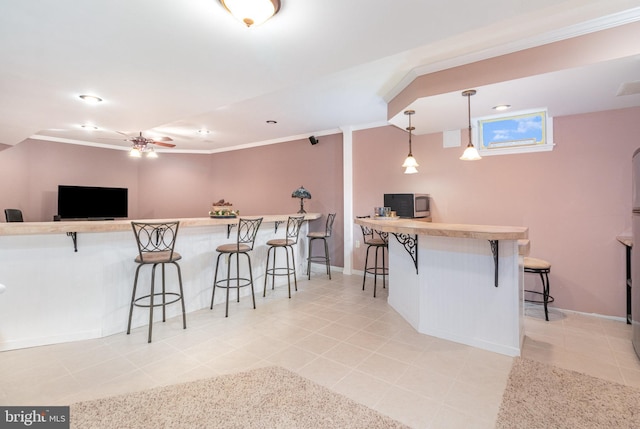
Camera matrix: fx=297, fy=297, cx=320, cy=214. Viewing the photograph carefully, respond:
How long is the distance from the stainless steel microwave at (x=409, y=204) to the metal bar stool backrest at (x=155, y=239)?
261 centimetres

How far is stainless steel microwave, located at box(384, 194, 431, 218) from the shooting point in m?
3.77

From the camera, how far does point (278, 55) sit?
2.07 meters

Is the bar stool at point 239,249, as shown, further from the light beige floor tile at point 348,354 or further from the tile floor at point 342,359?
the light beige floor tile at point 348,354

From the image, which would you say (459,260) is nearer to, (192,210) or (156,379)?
(156,379)

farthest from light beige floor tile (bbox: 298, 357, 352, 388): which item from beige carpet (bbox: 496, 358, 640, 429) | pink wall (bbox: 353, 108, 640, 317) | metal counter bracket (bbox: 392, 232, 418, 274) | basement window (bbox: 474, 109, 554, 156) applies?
basement window (bbox: 474, 109, 554, 156)

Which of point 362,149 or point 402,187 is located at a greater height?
point 362,149

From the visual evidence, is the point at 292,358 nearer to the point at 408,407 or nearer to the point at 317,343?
the point at 317,343

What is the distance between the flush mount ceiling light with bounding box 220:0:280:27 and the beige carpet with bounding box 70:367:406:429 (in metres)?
2.15

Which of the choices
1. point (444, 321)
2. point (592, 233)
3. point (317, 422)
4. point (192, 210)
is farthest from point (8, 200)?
point (592, 233)

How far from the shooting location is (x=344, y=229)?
16.4 ft

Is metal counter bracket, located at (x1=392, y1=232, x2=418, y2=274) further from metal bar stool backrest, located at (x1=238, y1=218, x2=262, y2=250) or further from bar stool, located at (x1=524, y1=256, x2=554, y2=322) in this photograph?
metal bar stool backrest, located at (x1=238, y1=218, x2=262, y2=250)

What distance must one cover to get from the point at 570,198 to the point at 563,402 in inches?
93.8

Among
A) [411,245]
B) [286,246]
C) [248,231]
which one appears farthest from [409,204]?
[248,231]

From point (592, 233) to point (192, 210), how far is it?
23.3 feet
